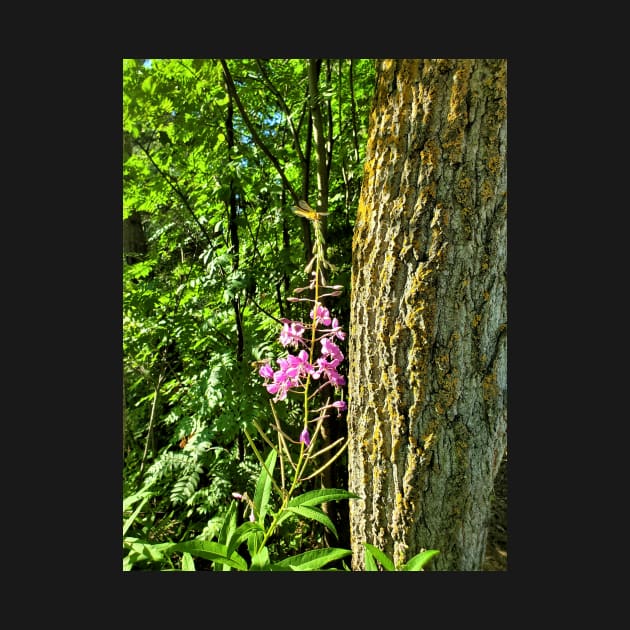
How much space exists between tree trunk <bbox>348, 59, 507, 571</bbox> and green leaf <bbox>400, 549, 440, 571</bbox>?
0.17ft

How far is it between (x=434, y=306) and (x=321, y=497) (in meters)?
0.71

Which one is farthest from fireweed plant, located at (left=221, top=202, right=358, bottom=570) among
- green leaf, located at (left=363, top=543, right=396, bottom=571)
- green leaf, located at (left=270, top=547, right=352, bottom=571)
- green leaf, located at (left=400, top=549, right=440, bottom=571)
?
green leaf, located at (left=400, top=549, right=440, bottom=571)

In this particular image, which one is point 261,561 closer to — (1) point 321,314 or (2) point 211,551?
(2) point 211,551

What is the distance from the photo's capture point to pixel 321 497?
66.5 inches

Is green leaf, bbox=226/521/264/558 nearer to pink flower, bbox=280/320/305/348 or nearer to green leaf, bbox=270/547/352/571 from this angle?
green leaf, bbox=270/547/352/571

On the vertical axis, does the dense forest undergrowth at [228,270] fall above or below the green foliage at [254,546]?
above

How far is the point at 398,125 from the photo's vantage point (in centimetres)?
162

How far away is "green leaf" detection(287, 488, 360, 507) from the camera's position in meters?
1.67

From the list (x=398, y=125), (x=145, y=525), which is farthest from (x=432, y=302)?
(x=145, y=525)

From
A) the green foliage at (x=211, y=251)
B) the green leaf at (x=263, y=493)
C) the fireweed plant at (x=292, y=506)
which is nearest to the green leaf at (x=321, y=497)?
the fireweed plant at (x=292, y=506)

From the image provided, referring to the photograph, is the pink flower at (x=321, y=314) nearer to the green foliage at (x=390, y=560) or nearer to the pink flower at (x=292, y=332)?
the pink flower at (x=292, y=332)

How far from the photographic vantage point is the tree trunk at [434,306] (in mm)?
1589

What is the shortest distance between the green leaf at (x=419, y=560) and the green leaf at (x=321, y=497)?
0.27 m

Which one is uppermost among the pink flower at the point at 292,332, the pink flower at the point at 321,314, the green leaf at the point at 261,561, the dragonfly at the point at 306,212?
the dragonfly at the point at 306,212
